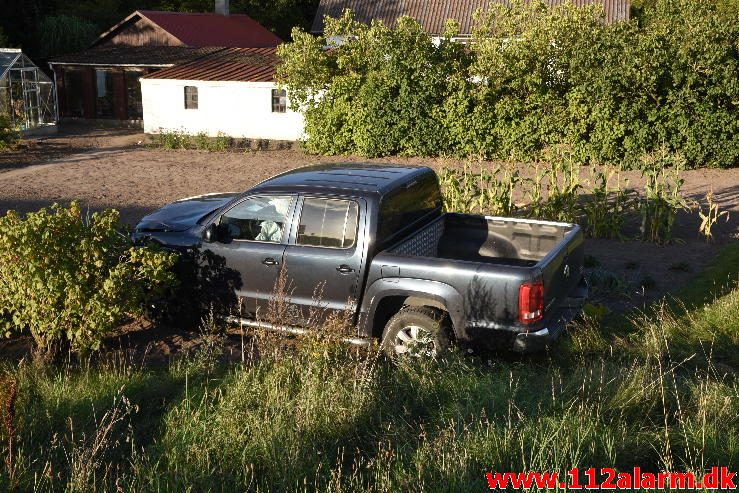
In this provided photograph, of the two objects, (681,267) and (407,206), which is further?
(681,267)

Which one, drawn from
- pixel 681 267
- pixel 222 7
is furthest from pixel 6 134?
pixel 681 267

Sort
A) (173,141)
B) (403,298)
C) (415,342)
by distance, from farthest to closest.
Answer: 1. (173,141)
2. (403,298)
3. (415,342)

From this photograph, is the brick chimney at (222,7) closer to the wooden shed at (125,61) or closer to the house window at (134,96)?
the wooden shed at (125,61)

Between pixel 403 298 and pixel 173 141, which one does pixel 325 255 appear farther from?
pixel 173 141

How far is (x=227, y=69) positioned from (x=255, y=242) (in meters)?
20.9

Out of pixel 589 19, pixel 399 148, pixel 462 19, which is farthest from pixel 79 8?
pixel 589 19

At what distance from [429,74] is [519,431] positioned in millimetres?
18165

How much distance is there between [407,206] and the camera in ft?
26.9

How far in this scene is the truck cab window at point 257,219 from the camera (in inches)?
316

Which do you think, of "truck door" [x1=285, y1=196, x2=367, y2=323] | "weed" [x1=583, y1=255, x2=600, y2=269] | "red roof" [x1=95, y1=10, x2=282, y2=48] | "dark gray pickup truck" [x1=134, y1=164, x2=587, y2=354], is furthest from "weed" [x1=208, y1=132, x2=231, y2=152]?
"truck door" [x1=285, y1=196, x2=367, y2=323]

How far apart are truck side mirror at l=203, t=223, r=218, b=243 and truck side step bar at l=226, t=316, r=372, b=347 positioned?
0.83 m

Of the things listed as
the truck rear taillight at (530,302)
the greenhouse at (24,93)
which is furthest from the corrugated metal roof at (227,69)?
the truck rear taillight at (530,302)

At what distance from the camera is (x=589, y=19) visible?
2198 centimetres

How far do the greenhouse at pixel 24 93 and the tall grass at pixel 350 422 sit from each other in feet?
72.2
